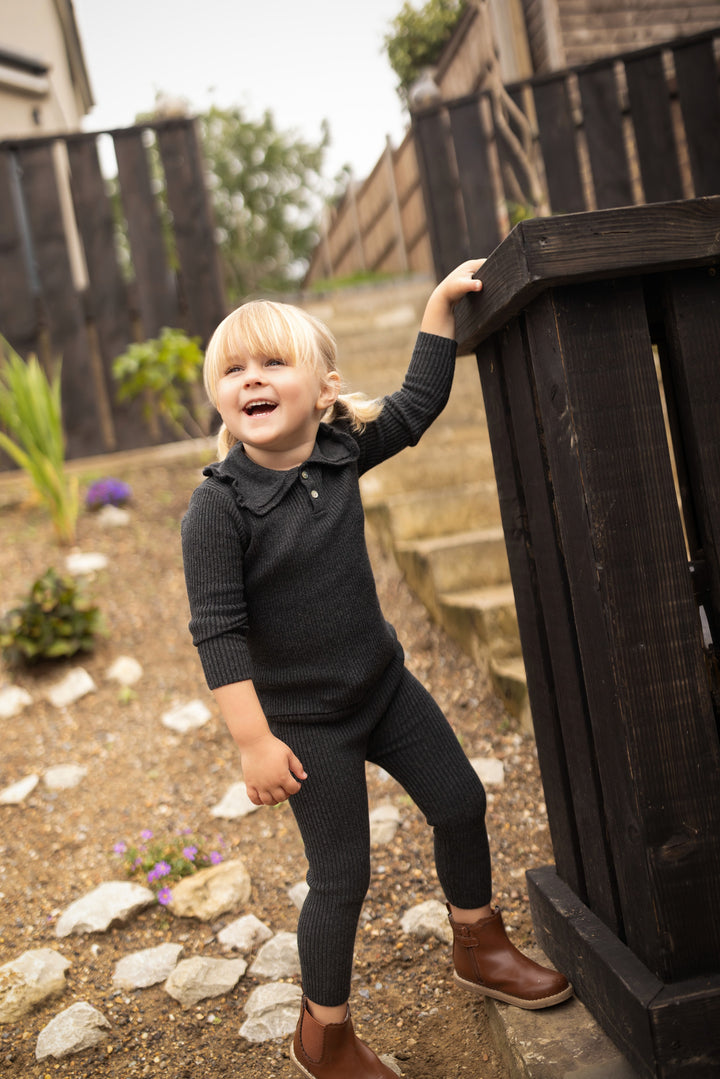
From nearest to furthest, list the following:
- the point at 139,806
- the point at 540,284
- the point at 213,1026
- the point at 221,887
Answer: the point at 540,284
the point at 213,1026
the point at 221,887
the point at 139,806

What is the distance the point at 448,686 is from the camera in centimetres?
288

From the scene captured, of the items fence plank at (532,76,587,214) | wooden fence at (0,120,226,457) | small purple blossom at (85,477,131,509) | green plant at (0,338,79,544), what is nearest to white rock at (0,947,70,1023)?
green plant at (0,338,79,544)

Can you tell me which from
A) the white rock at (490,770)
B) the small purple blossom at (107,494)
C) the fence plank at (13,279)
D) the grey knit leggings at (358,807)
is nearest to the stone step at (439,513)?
the white rock at (490,770)

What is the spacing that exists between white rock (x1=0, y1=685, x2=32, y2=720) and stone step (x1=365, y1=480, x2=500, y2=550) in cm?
152

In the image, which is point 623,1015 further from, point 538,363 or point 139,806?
point 139,806

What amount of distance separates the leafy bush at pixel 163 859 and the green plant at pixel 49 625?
99 cm

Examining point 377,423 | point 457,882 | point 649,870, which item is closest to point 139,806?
point 457,882

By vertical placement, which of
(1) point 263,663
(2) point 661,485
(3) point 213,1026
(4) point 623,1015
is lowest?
(3) point 213,1026

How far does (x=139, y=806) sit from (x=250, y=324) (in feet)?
5.47

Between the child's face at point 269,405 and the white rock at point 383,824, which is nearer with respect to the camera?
the child's face at point 269,405

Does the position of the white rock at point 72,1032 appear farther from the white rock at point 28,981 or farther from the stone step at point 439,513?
the stone step at point 439,513

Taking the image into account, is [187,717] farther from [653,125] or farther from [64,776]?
[653,125]

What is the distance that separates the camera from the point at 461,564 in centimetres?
312

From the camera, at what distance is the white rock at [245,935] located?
1.99m
